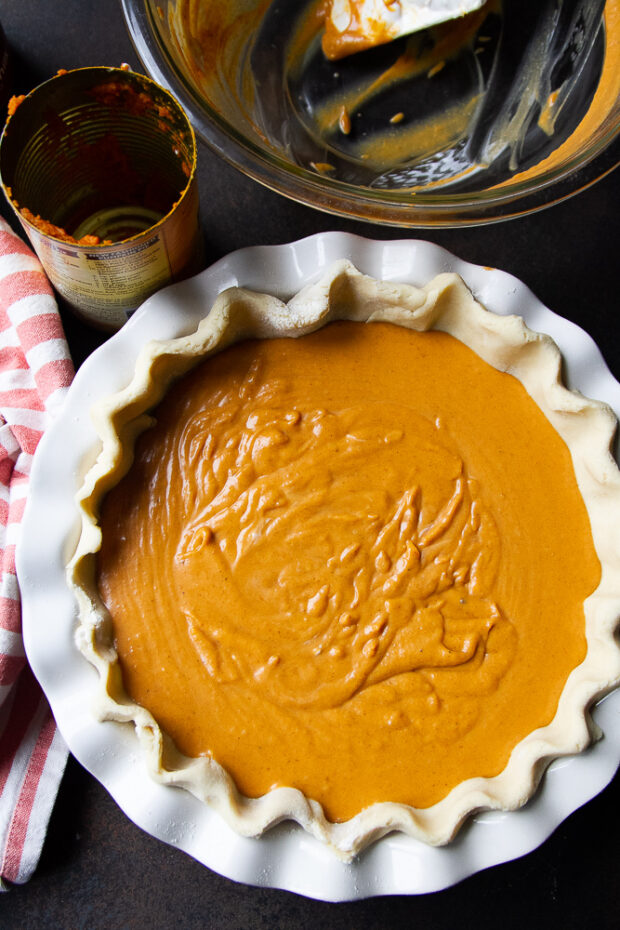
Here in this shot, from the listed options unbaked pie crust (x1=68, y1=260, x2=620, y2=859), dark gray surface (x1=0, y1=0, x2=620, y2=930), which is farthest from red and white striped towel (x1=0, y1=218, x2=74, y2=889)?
unbaked pie crust (x1=68, y1=260, x2=620, y2=859)

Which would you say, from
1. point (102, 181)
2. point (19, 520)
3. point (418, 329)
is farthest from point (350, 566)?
point (102, 181)

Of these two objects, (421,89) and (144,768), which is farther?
(421,89)

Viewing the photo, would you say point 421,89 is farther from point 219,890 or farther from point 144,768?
point 219,890

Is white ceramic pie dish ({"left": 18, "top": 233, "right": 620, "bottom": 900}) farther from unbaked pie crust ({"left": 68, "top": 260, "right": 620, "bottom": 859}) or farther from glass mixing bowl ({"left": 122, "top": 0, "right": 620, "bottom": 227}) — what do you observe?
glass mixing bowl ({"left": 122, "top": 0, "right": 620, "bottom": 227})

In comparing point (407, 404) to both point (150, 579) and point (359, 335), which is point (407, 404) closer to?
point (359, 335)

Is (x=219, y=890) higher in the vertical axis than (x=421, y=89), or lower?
lower

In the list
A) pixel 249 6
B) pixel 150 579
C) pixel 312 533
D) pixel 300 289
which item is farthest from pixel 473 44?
pixel 150 579
